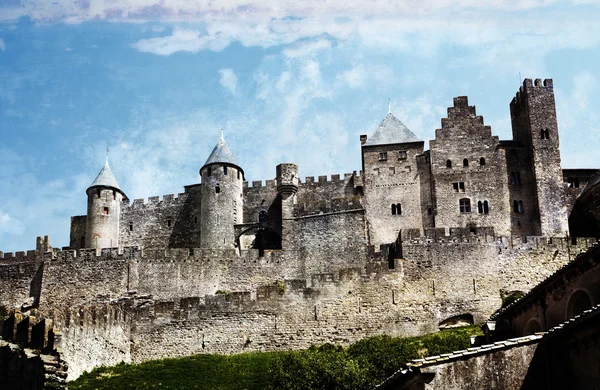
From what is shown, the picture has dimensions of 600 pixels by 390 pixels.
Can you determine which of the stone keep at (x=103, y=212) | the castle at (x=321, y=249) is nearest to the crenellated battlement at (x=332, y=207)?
the castle at (x=321, y=249)

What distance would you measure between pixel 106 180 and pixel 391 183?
21.0 m

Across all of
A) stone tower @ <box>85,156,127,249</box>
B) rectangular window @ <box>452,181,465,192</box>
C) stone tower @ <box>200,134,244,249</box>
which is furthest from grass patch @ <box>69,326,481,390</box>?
stone tower @ <box>85,156,127,249</box>

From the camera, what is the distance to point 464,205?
57406mm

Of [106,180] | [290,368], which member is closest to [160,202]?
[106,180]

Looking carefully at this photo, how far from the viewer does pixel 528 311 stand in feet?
93.1

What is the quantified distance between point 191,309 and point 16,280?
17.2m

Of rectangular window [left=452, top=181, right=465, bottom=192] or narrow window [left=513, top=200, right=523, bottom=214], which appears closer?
narrow window [left=513, top=200, right=523, bottom=214]

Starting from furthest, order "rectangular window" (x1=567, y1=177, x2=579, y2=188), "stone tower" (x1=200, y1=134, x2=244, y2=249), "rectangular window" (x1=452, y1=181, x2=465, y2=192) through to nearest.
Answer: "stone tower" (x1=200, y1=134, x2=244, y2=249)
"rectangular window" (x1=567, y1=177, x2=579, y2=188)
"rectangular window" (x1=452, y1=181, x2=465, y2=192)

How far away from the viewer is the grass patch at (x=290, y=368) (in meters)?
34.5

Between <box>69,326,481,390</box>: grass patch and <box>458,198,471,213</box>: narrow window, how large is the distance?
1496 centimetres

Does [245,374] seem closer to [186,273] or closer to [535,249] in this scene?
[186,273]

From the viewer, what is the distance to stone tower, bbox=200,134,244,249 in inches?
2357

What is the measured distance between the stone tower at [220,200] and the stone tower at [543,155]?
19633 mm

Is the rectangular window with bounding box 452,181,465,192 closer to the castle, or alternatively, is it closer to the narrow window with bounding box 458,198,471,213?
the castle
